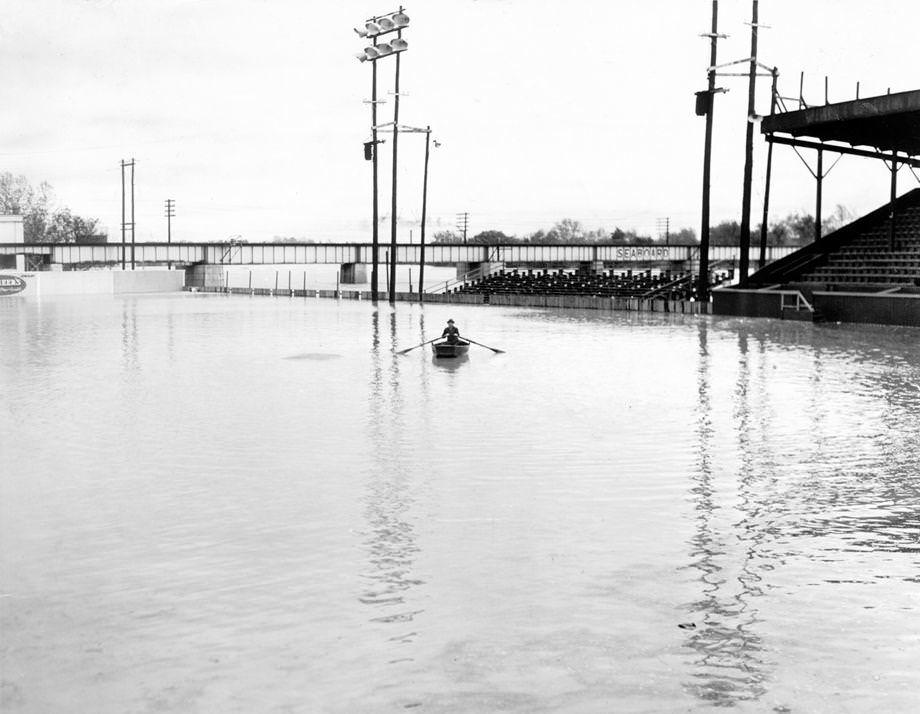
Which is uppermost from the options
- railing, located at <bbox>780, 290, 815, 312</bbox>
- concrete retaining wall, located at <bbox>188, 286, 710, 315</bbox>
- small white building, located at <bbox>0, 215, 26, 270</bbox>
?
small white building, located at <bbox>0, 215, 26, 270</bbox>

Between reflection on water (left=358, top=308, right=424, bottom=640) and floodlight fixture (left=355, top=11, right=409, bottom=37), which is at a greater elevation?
floodlight fixture (left=355, top=11, right=409, bottom=37)

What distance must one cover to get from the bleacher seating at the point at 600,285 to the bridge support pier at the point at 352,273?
45512 millimetres

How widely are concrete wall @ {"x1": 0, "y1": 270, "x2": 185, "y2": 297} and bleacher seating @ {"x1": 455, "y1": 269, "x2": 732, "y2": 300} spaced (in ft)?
85.8

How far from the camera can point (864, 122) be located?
142 ft

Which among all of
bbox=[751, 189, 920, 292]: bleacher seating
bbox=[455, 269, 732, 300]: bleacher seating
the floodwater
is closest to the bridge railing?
bbox=[455, 269, 732, 300]: bleacher seating

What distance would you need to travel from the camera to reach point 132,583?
28.2 ft

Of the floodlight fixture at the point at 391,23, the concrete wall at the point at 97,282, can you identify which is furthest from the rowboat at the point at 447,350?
the concrete wall at the point at 97,282

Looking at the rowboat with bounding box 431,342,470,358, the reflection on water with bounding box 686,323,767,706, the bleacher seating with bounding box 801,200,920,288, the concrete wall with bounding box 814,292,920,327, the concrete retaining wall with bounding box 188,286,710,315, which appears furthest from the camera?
the concrete retaining wall with bounding box 188,286,710,315

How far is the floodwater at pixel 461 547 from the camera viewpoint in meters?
6.77

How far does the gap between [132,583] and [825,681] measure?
16.7 feet

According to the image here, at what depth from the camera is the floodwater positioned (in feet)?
22.2

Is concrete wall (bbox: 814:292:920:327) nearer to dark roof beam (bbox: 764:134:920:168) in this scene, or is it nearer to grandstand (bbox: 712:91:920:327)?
grandstand (bbox: 712:91:920:327)

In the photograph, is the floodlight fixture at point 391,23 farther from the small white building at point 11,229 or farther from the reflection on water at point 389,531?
the small white building at point 11,229

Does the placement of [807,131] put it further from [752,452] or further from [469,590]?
[469,590]
